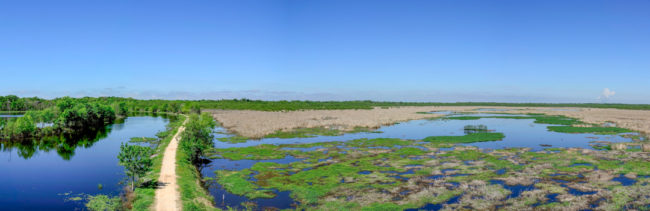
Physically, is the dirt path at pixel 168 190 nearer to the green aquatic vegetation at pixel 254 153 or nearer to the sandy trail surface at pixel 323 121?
the green aquatic vegetation at pixel 254 153

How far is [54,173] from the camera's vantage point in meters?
35.2

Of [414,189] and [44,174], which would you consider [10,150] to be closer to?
[44,174]

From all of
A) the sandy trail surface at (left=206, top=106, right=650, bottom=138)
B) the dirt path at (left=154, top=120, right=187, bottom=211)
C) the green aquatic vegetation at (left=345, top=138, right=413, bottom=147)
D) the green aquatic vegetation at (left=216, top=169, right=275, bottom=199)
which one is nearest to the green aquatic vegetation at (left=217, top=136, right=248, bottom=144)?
the sandy trail surface at (left=206, top=106, right=650, bottom=138)

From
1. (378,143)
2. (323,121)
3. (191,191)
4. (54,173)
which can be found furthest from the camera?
(323,121)

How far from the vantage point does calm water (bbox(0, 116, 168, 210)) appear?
25.9 m

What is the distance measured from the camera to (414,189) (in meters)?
25.6

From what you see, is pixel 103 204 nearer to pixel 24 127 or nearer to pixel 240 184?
pixel 240 184

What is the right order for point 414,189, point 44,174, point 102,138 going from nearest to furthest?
point 414,189, point 44,174, point 102,138

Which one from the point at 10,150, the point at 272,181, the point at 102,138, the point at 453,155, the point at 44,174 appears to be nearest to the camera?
the point at 272,181

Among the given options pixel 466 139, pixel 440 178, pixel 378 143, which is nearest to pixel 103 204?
pixel 440 178

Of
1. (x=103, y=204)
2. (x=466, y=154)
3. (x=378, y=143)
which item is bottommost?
(x=103, y=204)

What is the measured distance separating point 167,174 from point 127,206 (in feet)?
23.9

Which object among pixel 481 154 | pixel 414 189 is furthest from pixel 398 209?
pixel 481 154

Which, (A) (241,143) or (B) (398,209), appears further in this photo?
(A) (241,143)
